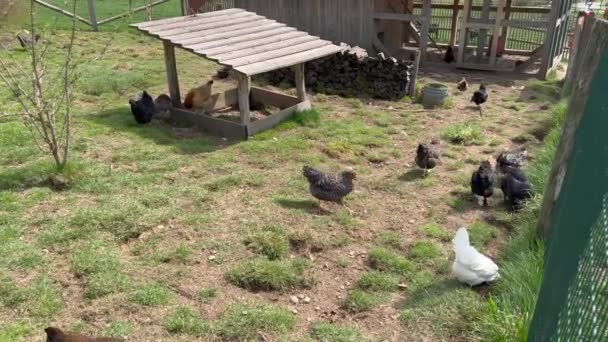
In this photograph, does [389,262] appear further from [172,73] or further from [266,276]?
[172,73]

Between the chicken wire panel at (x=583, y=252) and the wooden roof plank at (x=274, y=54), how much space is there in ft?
17.4

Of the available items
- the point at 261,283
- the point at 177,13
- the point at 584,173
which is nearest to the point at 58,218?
the point at 261,283

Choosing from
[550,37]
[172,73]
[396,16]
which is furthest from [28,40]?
[550,37]

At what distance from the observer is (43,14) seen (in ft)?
59.2

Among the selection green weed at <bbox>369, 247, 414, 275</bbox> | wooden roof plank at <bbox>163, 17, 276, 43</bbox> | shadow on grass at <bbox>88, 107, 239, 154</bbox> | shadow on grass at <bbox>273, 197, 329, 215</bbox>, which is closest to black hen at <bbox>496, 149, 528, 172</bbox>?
green weed at <bbox>369, 247, 414, 275</bbox>

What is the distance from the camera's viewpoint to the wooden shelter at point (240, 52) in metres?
8.02

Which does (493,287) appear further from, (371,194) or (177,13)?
(177,13)

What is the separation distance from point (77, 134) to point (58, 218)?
109 inches

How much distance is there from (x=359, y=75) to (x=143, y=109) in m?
4.68

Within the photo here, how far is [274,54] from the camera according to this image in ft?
27.6

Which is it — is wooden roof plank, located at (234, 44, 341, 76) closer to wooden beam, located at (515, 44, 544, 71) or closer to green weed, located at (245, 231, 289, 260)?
green weed, located at (245, 231, 289, 260)

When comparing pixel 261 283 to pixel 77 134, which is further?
pixel 77 134

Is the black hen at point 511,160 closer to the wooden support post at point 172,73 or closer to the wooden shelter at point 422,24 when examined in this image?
the wooden support post at point 172,73

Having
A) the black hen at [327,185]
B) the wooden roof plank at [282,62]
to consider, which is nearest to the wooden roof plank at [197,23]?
the wooden roof plank at [282,62]
